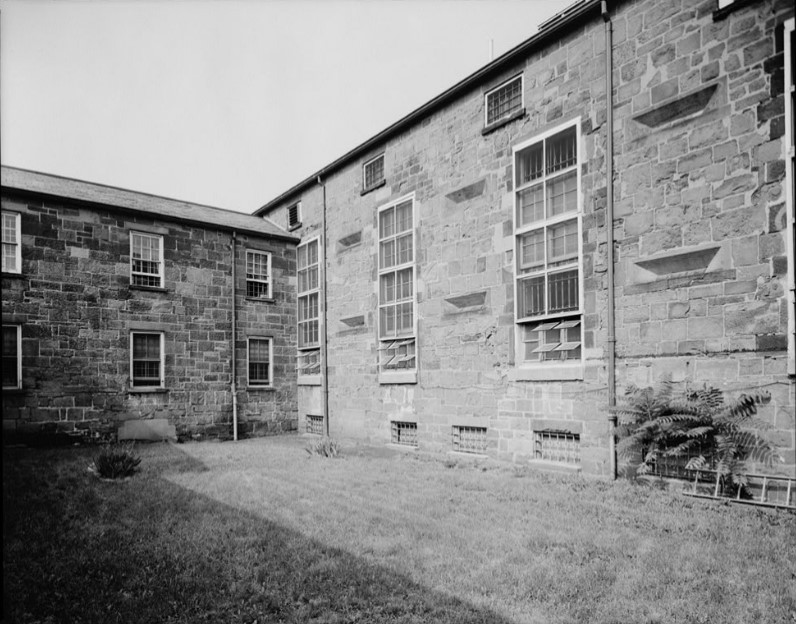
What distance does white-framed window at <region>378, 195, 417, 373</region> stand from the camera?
45.5ft

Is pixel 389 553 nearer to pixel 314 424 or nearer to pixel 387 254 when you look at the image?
pixel 387 254

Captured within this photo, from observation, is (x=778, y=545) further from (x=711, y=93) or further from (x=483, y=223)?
(x=483, y=223)

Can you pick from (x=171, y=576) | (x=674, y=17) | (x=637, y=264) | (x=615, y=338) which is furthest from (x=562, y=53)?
(x=171, y=576)

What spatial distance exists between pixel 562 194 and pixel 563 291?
1902mm

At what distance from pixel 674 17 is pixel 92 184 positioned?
16930 mm

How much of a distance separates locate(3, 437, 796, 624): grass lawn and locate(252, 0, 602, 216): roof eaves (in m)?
8.39

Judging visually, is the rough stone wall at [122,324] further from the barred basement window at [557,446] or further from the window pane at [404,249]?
the barred basement window at [557,446]

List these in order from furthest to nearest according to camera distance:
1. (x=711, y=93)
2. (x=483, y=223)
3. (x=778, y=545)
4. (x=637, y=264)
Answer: (x=483, y=223) → (x=637, y=264) → (x=711, y=93) → (x=778, y=545)

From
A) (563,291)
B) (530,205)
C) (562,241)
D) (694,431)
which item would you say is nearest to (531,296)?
(563,291)

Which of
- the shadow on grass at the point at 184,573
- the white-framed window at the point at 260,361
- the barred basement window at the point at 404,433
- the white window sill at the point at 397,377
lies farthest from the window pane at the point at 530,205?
the white-framed window at the point at 260,361

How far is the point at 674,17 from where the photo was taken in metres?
8.86

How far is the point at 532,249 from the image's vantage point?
1104cm

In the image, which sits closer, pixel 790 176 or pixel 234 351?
pixel 790 176

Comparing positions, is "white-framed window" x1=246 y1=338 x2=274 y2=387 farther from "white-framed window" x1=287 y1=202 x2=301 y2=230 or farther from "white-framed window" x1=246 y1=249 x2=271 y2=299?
"white-framed window" x1=287 y1=202 x2=301 y2=230
